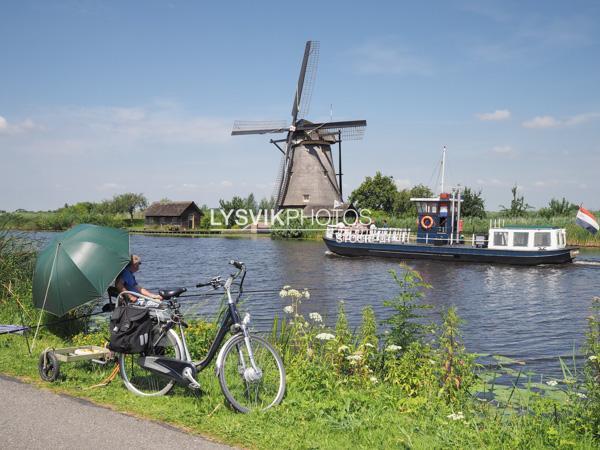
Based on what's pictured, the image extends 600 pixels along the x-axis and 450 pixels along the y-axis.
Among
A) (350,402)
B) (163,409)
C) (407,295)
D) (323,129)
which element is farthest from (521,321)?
(323,129)

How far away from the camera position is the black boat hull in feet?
100

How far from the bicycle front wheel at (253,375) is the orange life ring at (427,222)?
3111 centimetres

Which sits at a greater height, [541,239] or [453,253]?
[541,239]

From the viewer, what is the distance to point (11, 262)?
1070 cm

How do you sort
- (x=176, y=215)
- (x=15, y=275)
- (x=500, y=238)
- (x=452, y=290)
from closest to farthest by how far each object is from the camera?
1. (x=15, y=275)
2. (x=452, y=290)
3. (x=500, y=238)
4. (x=176, y=215)

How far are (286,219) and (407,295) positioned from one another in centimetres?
4880

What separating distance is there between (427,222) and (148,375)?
31038mm

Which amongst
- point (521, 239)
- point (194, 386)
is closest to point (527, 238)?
point (521, 239)

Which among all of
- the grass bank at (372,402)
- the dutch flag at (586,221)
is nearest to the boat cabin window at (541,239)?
the dutch flag at (586,221)

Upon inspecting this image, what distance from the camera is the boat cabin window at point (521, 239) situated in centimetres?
3161

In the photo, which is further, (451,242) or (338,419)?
(451,242)

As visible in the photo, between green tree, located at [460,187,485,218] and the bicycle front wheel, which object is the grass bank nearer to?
the bicycle front wheel

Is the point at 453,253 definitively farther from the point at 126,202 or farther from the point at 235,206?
the point at 126,202

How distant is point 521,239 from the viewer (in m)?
31.8
